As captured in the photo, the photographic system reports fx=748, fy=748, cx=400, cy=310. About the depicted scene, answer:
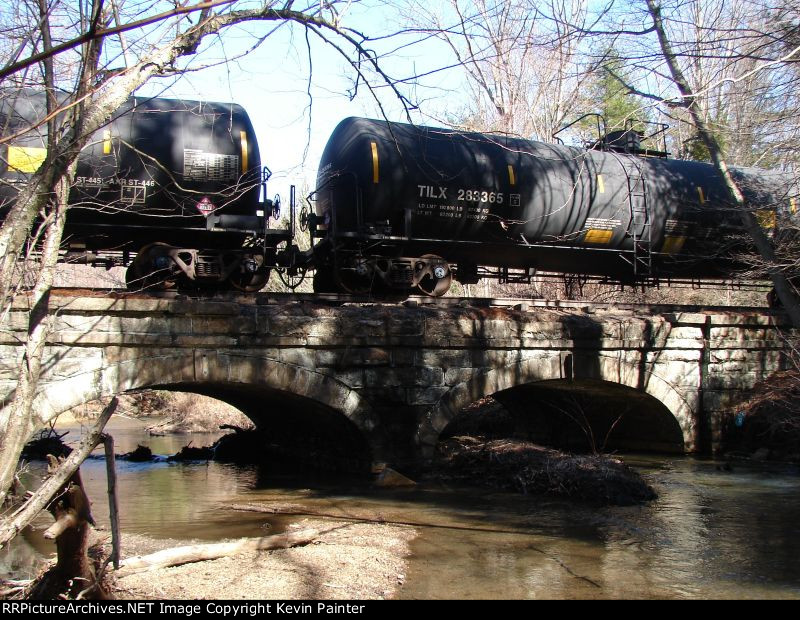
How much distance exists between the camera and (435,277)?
43.0 feet

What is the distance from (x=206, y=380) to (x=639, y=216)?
8.91m

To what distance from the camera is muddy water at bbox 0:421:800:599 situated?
6539 millimetres

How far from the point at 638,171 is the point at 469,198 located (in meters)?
4.01

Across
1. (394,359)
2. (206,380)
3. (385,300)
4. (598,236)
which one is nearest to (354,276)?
(385,300)

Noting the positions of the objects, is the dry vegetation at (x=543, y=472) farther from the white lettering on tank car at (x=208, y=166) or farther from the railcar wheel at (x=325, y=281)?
the white lettering on tank car at (x=208, y=166)

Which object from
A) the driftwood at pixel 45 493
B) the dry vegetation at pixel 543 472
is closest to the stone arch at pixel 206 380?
the dry vegetation at pixel 543 472

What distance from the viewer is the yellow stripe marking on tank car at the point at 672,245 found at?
48.8 feet

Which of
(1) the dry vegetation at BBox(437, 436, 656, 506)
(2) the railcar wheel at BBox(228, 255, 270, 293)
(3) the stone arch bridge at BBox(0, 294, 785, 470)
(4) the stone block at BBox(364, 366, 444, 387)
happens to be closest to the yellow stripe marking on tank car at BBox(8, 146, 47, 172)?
(3) the stone arch bridge at BBox(0, 294, 785, 470)

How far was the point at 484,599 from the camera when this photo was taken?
6000mm

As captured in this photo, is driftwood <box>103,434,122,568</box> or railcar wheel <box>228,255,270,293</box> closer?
driftwood <box>103,434,122,568</box>

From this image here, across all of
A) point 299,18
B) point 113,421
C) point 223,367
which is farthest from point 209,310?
point 113,421

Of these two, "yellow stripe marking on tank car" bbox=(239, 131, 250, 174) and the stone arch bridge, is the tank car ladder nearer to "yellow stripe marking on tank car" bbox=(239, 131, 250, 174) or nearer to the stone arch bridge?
the stone arch bridge

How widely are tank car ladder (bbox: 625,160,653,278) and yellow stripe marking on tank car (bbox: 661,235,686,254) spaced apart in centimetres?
32

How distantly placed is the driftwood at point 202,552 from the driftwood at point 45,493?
1396 mm
